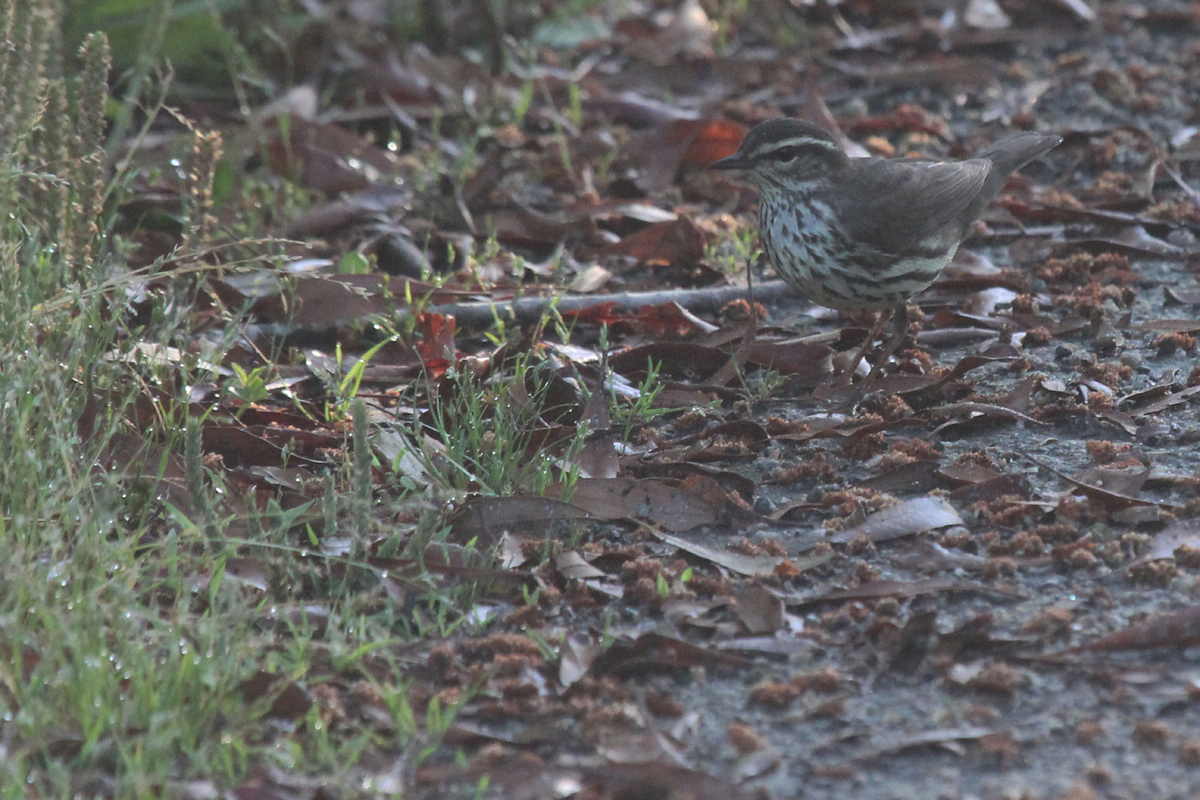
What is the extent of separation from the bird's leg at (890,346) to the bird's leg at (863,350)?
1.2 inches

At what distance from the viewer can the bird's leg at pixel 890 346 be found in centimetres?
507

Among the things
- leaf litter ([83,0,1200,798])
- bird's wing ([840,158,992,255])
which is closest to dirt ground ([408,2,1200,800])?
leaf litter ([83,0,1200,798])

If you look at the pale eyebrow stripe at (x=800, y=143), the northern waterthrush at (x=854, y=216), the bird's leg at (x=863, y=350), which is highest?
the pale eyebrow stripe at (x=800, y=143)

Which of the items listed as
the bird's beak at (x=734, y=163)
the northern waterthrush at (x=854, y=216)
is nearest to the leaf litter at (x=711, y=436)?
the northern waterthrush at (x=854, y=216)

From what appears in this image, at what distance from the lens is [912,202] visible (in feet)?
17.9

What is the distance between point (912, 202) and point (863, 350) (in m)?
0.61

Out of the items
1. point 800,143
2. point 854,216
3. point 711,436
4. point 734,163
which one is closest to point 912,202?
point 854,216

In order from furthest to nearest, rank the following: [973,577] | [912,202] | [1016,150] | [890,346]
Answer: [1016,150] < [912,202] < [890,346] < [973,577]

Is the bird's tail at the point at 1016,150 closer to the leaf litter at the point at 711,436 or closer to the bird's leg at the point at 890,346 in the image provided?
the leaf litter at the point at 711,436

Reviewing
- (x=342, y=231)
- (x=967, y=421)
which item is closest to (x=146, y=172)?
(x=342, y=231)

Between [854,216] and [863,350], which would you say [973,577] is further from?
[854,216]

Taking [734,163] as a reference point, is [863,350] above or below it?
below

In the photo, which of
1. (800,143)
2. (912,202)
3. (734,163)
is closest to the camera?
(912,202)

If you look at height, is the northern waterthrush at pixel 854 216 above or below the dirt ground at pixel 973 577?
above
